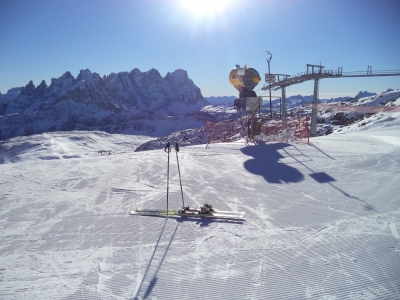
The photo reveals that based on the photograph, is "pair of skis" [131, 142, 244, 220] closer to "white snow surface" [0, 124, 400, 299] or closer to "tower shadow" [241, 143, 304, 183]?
"white snow surface" [0, 124, 400, 299]

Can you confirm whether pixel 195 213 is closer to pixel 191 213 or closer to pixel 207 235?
pixel 191 213

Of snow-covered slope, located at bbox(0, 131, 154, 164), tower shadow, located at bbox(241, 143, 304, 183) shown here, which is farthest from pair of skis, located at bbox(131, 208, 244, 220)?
snow-covered slope, located at bbox(0, 131, 154, 164)

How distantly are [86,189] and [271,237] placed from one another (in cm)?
585

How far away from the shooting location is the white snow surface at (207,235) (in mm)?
3793

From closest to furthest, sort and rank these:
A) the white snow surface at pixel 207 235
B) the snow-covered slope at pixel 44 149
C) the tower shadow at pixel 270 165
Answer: the white snow surface at pixel 207 235 < the tower shadow at pixel 270 165 < the snow-covered slope at pixel 44 149

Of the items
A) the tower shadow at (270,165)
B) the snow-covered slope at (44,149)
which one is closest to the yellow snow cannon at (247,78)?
the tower shadow at (270,165)

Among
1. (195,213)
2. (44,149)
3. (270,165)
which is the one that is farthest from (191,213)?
(44,149)

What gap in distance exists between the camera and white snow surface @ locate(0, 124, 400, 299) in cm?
379

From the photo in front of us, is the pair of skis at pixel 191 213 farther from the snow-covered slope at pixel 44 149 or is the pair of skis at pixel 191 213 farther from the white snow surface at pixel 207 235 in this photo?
the snow-covered slope at pixel 44 149

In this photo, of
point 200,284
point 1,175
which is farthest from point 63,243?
point 1,175

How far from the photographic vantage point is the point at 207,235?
205 inches

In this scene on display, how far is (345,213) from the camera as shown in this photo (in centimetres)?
600

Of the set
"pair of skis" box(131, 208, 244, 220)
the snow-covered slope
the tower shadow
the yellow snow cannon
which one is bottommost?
the snow-covered slope

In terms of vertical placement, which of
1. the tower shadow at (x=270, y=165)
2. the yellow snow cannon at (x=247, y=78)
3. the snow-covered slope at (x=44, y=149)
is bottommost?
the snow-covered slope at (x=44, y=149)
